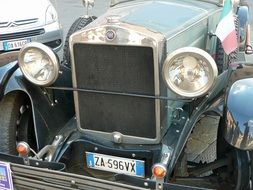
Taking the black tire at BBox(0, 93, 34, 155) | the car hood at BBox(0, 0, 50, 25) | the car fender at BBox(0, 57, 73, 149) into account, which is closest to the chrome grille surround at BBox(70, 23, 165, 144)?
the car fender at BBox(0, 57, 73, 149)

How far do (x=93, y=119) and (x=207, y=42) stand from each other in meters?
1.40

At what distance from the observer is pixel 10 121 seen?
3020 millimetres

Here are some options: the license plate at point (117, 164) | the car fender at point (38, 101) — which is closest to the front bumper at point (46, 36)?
the car fender at point (38, 101)

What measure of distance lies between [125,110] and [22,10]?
4.59 metres

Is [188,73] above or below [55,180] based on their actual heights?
above

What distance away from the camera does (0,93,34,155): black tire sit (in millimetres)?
3010

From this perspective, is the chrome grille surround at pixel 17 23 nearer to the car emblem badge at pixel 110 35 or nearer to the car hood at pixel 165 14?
the car hood at pixel 165 14

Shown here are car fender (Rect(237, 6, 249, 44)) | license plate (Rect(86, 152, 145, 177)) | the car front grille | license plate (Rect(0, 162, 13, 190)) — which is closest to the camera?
license plate (Rect(0, 162, 13, 190))

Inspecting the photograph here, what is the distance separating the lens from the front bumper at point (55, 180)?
2.36 meters

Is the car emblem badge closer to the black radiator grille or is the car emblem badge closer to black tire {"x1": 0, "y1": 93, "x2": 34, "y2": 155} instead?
the black radiator grille

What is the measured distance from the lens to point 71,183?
2.47m

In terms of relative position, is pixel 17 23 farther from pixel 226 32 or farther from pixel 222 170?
pixel 222 170

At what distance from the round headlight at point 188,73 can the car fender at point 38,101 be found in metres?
1.01

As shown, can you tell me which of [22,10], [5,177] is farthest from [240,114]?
[22,10]
